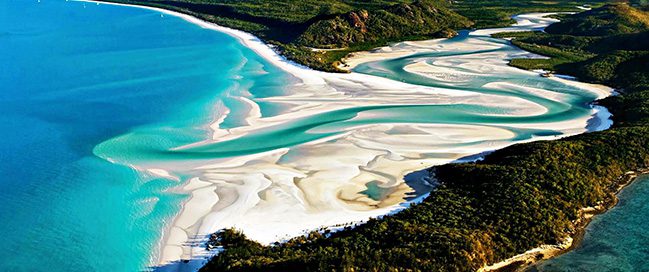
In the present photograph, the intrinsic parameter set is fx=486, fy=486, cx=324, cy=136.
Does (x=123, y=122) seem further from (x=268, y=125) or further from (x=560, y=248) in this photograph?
(x=560, y=248)

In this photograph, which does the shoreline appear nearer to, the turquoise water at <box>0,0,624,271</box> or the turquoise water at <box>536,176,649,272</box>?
the turquoise water at <box>536,176,649,272</box>

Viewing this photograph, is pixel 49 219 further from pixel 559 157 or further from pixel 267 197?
pixel 559 157

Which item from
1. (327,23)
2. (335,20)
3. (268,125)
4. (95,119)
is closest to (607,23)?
(335,20)

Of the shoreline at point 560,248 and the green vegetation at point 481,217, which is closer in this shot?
the green vegetation at point 481,217

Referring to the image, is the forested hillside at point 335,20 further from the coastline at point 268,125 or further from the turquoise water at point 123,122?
the turquoise water at point 123,122

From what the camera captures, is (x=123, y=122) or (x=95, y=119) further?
(x=95, y=119)

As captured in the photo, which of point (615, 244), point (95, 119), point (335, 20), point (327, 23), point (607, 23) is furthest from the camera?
point (607, 23)

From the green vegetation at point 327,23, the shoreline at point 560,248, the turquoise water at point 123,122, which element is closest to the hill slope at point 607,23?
the green vegetation at point 327,23
